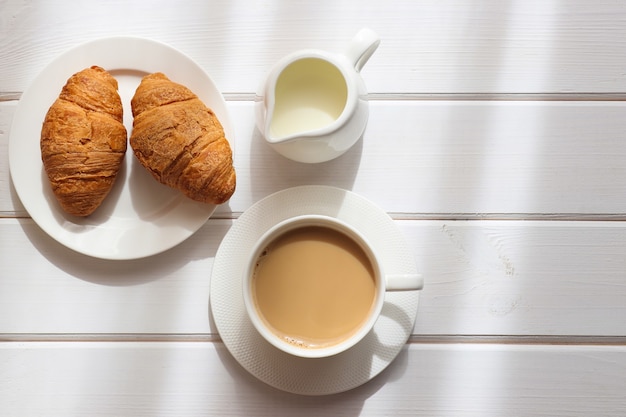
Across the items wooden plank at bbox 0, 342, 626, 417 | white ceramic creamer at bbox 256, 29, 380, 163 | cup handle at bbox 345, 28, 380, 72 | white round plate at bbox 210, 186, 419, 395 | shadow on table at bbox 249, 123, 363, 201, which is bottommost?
wooden plank at bbox 0, 342, 626, 417

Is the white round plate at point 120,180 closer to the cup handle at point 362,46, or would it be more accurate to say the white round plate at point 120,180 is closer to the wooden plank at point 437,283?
the wooden plank at point 437,283

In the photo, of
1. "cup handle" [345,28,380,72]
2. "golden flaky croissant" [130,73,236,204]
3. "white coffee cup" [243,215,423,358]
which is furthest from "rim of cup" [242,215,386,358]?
"cup handle" [345,28,380,72]

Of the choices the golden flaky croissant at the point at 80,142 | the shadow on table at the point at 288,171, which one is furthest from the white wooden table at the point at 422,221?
the golden flaky croissant at the point at 80,142

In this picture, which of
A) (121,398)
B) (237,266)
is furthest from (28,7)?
(121,398)

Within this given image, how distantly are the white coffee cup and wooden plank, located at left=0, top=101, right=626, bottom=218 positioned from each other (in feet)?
0.43

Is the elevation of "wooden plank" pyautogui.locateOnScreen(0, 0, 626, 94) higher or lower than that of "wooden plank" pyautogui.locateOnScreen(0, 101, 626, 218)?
higher

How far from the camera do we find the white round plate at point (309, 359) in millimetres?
1001

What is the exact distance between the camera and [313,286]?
963 mm

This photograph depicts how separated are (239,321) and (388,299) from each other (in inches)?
9.3

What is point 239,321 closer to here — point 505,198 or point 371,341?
point 371,341

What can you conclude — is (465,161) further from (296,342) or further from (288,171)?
(296,342)

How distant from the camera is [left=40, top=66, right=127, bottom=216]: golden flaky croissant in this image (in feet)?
3.23

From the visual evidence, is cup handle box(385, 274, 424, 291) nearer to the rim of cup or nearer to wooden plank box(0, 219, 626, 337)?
the rim of cup

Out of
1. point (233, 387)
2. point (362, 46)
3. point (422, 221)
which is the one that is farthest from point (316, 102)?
point (233, 387)
